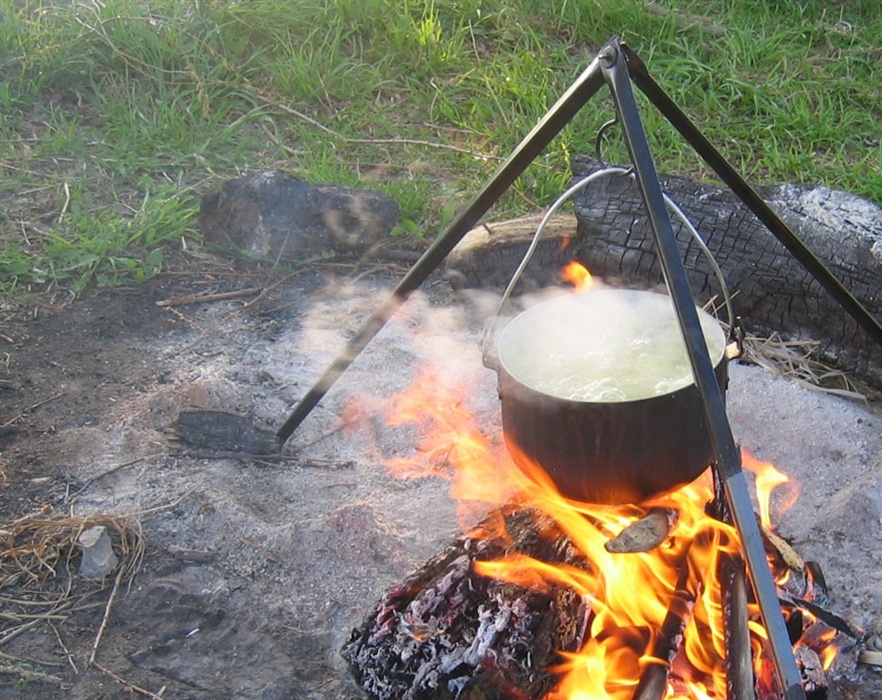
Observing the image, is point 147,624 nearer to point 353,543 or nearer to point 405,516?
point 353,543

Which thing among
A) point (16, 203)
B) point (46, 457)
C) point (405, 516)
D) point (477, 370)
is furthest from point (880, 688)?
point (16, 203)

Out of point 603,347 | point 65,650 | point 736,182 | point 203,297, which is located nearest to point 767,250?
point 736,182

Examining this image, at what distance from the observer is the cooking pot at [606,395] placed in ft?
6.74

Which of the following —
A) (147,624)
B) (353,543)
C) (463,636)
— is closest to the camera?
(463,636)

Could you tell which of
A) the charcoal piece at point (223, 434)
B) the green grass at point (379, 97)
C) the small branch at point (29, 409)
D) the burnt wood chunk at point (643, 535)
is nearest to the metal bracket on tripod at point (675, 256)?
the burnt wood chunk at point (643, 535)

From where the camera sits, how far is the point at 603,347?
238 centimetres

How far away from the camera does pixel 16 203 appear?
4.43m

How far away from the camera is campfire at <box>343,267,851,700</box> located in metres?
2.08

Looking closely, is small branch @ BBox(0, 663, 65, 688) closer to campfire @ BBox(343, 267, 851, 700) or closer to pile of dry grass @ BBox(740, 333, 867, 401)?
campfire @ BBox(343, 267, 851, 700)

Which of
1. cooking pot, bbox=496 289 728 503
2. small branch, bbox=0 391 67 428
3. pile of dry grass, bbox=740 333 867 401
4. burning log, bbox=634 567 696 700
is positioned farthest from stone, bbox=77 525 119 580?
pile of dry grass, bbox=740 333 867 401

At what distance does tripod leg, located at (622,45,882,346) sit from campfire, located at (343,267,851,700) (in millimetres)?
636

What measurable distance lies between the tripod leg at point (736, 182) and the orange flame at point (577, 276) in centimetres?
110

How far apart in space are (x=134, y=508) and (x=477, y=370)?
1.28 meters

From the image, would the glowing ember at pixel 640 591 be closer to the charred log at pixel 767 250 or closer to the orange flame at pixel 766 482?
the orange flame at pixel 766 482
